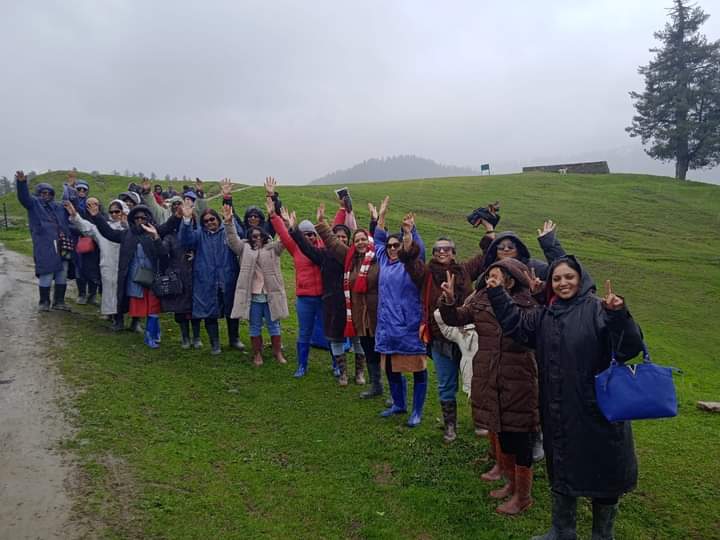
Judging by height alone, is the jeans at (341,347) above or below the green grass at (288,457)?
above

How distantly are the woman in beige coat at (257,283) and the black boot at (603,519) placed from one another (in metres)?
5.46

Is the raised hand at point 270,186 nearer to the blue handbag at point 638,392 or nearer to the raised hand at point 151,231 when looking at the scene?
the raised hand at point 151,231

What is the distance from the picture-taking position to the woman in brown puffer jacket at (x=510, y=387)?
4695 mm

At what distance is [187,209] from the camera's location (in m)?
8.42

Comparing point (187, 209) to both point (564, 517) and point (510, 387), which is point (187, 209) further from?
point (564, 517)

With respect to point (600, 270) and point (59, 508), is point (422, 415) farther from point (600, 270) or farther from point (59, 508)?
point (600, 270)

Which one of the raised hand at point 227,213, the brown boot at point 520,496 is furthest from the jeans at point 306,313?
the brown boot at point 520,496

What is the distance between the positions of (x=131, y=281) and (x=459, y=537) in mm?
6747

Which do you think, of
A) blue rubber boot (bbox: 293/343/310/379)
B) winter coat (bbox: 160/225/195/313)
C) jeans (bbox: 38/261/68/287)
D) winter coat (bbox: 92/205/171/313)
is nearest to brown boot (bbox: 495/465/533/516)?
blue rubber boot (bbox: 293/343/310/379)

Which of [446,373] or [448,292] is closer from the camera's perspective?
[448,292]

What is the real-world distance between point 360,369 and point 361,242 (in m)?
2.14

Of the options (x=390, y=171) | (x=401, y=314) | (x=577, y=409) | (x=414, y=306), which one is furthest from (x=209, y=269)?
(x=390, y=171)

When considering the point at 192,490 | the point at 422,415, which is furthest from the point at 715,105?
the point at 192,490

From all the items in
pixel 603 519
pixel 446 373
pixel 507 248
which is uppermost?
pixel 507 248
